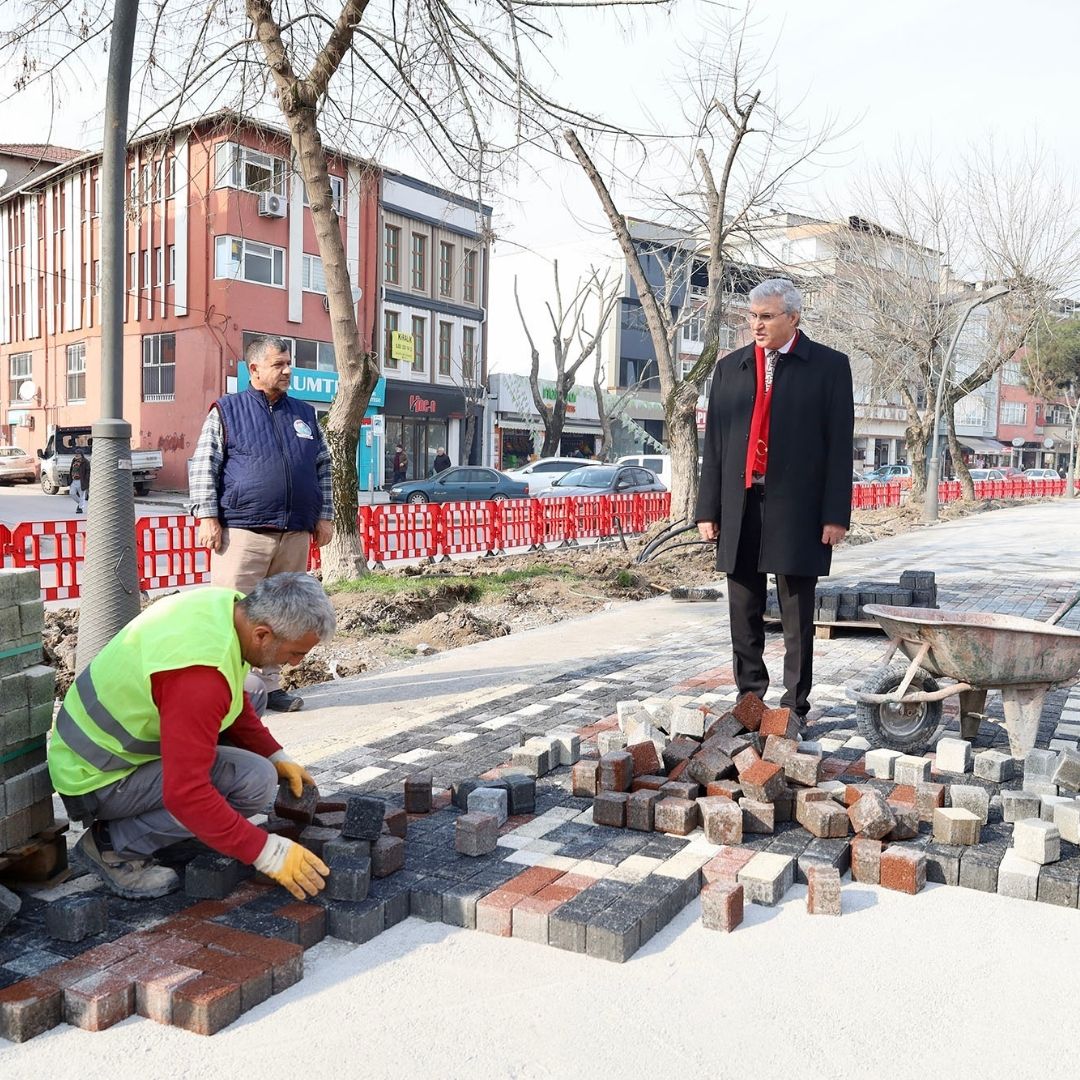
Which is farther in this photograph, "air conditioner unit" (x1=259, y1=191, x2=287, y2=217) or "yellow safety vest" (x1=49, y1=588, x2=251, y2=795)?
"air conditioner unit" (x1=259, y1=191, x2=287, y2=217)

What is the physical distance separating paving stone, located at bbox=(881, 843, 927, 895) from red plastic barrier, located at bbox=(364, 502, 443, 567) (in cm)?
995

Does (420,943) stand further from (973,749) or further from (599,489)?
(599,489)

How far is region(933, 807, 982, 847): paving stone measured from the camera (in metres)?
3.73

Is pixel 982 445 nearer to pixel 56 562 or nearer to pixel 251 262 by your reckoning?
pixel 251 262

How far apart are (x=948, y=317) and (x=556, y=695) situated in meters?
26.7

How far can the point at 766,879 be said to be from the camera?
3.40 meters

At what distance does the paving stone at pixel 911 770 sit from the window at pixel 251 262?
89.3 feet

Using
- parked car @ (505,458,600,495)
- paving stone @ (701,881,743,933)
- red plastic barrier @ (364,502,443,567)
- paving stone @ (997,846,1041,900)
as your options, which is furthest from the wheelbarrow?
parked car @ (505,458,600,495)

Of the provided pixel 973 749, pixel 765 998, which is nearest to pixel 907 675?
pixel 973 749

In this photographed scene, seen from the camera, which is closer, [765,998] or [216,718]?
[765,998]

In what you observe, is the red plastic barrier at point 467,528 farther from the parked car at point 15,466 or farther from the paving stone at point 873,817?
the parked car at point 15,466

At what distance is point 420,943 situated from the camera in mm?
3119

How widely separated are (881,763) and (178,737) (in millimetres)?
2928

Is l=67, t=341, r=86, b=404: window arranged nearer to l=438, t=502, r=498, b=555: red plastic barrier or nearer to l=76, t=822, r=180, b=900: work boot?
l=438, t=502, r=498, b=555: red plastic barrier
